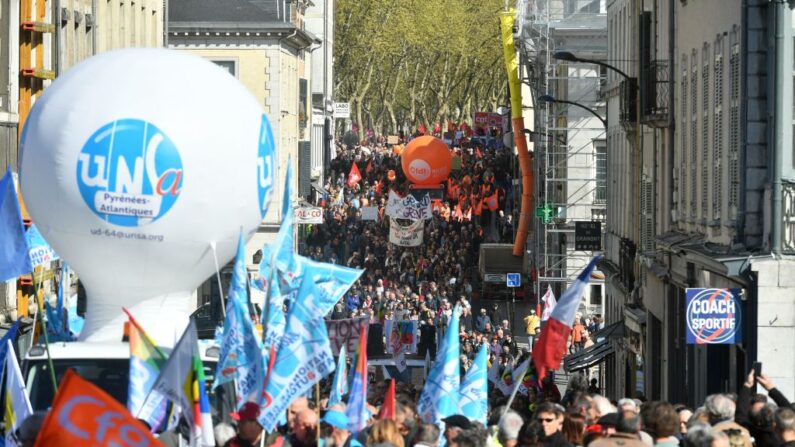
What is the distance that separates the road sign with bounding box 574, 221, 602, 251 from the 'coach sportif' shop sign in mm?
23414

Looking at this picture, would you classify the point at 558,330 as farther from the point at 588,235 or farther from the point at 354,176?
the point at 354,176

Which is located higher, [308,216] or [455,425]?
[308,216]

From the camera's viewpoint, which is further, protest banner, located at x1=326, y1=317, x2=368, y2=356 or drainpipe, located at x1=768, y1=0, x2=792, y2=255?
protest banner, located at x1=326, y1=317, x2=368, y2=356

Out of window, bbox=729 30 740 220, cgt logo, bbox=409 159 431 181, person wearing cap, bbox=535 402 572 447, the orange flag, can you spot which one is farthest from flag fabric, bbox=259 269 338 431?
cgt logo, bbox=409 159 431 181

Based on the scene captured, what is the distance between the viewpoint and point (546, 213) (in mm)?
49906

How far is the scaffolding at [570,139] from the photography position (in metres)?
50.8

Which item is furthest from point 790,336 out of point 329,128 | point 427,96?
point 427,96

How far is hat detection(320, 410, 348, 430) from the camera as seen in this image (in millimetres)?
15477

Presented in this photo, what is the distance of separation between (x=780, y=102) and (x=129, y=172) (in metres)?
6.92

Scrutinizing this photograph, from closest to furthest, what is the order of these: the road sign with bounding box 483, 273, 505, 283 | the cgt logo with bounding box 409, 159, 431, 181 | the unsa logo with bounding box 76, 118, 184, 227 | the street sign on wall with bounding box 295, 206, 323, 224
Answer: the unsa logo with bounding box 76, 118, 184, 227
the road sign with bounding box 483, 273, 505, 283
the street sign on wall with bounding box 295, 206, 323, 224
the cgt logo with bounding box 409, 159, 431, 181

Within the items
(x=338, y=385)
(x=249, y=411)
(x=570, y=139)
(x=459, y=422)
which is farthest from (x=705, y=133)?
(x=570, y=139)

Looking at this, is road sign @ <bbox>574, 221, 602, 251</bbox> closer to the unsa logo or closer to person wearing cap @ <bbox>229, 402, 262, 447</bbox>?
the unsa logo

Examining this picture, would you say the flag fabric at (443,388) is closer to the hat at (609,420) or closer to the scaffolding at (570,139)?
the hat at (609,420)

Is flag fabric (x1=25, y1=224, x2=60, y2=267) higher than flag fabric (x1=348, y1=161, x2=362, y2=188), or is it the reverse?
flag fabric (x1=348, y1=161, x2=362, y2=188)
